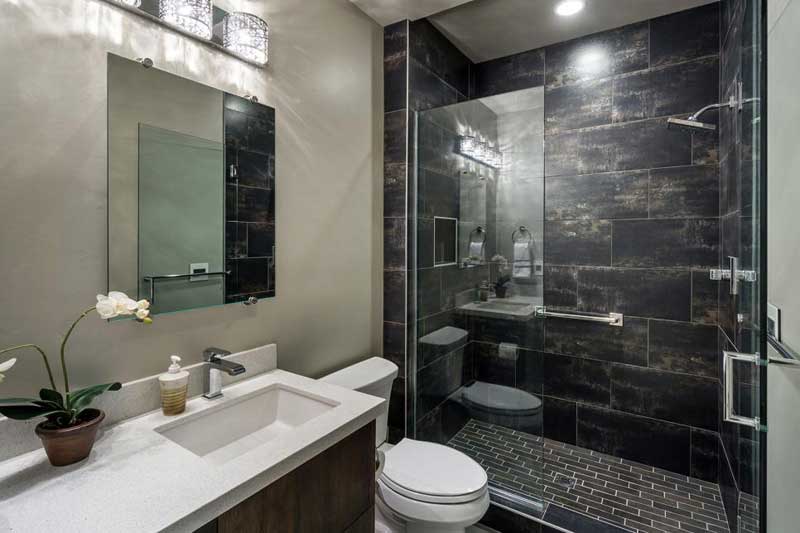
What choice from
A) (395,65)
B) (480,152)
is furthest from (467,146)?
(395,65)

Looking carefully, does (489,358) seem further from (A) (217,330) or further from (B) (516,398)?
(A) (217,330)

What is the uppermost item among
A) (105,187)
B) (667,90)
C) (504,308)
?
(667,90)

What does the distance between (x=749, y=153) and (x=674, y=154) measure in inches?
50.0

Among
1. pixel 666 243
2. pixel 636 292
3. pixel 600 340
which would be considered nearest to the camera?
pixel 666 243

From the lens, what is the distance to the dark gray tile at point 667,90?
2.23 metres

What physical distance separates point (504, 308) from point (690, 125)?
140 centimetres

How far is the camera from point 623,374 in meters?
2.50

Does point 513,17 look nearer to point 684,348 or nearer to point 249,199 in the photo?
point 249,199

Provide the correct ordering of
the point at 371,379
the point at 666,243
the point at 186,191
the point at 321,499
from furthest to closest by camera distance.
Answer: the point at 666,243 → the point at 371,379 → the point at 186,191 → the point at 321,499

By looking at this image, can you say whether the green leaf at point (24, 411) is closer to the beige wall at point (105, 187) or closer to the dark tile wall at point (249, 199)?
the beige wall at point (105, 187)

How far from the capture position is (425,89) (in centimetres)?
238

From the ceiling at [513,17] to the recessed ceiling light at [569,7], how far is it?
0.03 m

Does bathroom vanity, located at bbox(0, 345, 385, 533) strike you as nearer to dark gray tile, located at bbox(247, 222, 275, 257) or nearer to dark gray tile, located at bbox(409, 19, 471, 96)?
dark gray tile, located at bbox(247, 222, 275, 257)

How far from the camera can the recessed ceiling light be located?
2.19 meters
